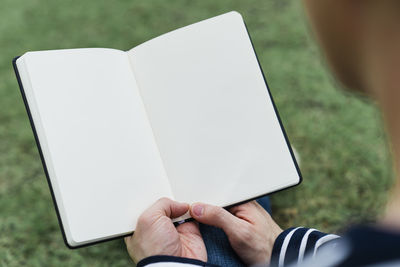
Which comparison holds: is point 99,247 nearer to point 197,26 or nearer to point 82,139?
point 82,139

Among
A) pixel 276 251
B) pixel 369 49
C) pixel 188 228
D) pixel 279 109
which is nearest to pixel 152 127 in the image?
pixel 188 228

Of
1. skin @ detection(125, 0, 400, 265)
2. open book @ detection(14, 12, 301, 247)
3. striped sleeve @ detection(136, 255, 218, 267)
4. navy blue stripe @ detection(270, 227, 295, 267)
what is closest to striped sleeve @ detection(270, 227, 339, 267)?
navy blue stripe @ detection(270, 227, 295, 267)

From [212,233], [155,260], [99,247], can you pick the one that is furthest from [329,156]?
[155,260]

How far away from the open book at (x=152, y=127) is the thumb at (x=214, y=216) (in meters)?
0.02

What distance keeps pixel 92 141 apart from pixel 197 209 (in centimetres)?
28

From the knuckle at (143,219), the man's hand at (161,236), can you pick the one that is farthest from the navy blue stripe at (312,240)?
the knuckle at (143,219)

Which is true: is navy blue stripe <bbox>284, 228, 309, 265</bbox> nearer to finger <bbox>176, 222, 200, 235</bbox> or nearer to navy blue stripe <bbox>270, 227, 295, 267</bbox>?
navy blue stripe <bbox>270, 227, 295, 267</bbox>

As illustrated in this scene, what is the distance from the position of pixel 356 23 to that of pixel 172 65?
2.17 ft

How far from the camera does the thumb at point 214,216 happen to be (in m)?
1.02

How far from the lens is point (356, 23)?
1.67 feet

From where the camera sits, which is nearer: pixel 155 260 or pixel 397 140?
pixel 397 140

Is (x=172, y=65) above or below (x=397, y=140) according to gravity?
above

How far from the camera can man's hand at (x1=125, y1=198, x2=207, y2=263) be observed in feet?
3.14

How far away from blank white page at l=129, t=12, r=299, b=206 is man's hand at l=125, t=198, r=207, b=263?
0.06 metres
